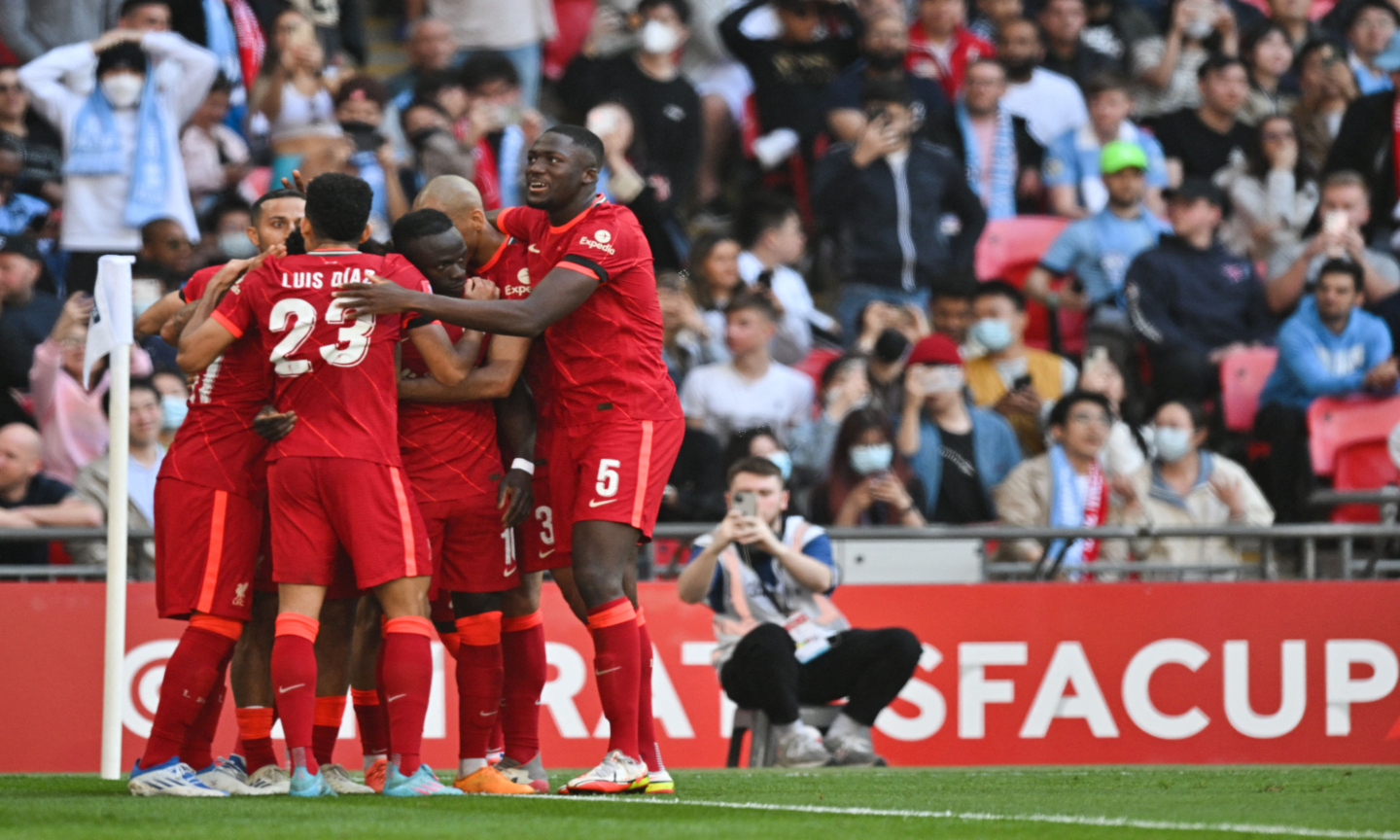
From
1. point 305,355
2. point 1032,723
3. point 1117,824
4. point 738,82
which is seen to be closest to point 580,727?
point 1032,723

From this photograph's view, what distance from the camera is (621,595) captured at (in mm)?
6645

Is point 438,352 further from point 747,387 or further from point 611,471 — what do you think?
point 747,387

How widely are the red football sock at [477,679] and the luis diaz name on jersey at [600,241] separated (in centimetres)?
136

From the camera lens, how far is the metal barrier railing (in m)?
10.0

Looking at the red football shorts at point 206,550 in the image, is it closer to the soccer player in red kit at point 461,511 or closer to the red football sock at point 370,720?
the soccer player in red kit at point 461,511

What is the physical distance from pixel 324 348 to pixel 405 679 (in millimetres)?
Result: 1123

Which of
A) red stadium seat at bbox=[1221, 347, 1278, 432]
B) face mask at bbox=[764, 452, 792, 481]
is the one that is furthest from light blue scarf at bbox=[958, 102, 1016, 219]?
face mask at bbox=[764, 452, 792, 481]

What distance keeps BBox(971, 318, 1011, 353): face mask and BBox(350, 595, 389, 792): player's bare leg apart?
609 cm

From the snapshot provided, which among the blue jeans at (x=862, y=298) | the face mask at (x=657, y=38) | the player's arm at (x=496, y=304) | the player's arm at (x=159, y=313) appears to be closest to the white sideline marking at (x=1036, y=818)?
the player's arm at (x=496, y=304)

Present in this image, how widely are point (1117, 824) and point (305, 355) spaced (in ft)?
9.79

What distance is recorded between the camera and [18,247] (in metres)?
11.0

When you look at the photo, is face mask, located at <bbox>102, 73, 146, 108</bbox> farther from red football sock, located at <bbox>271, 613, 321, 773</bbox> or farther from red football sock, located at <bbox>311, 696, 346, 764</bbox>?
red football sock, located at <bbox>271, 613, 321, 773</bbox>

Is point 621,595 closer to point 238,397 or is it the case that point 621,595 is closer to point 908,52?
point 238,397

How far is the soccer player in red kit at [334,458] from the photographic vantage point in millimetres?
6293
